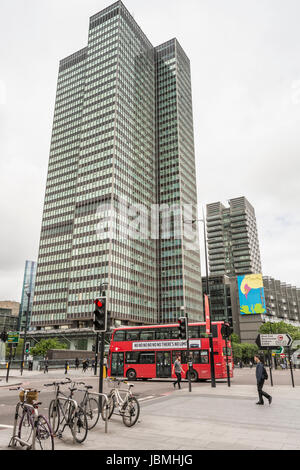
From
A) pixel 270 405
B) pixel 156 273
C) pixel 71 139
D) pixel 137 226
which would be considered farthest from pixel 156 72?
pixel 270 405

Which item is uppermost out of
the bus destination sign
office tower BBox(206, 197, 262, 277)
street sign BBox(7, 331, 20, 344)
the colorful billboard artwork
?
office tower BBox(206, 197, 262, 277)

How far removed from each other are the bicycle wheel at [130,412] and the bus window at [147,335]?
1849 cm

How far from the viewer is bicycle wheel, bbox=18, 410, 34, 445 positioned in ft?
22.3

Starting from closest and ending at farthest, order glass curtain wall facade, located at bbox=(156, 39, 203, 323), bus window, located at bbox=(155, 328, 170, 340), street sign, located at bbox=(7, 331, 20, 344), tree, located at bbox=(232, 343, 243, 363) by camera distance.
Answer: bus window, located at bbox=(155, 328, 170, 340) → street sign, located at bbox=(7, 331, 20, 344) → tree, located at bbox=(232, 343, 243, 363) → glass curtain wall facade, located at bbox=(156, 39, 203, 323)

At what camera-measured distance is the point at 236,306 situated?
121 metres

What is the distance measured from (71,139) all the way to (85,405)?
120818 mm

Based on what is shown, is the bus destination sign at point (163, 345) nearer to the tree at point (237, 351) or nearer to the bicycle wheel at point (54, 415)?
the bicycle wheel at point (54, 415)

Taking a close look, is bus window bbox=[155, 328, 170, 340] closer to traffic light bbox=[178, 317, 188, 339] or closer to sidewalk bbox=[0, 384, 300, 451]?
traffic light bbox=[178, 317, 188, 339]

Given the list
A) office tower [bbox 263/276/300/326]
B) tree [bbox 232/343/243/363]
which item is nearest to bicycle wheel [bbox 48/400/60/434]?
tree [bbox 232/343/243/363]

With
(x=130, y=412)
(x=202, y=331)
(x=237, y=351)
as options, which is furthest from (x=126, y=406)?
(x=237, y=351)

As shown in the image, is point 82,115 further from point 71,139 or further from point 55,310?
point 55,310

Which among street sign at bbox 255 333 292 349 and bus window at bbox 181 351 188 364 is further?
bus window at bbox 181 351 188 364

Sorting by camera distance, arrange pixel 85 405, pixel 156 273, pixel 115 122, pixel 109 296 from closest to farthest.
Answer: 1. pixel 85 405
2. pixel 109 296
3. pixel 115 122
4. pixel 156 273

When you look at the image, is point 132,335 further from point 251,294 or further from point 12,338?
point 251,294
